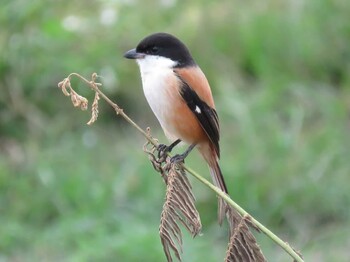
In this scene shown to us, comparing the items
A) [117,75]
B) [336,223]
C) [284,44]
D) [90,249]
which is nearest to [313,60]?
[284,44]

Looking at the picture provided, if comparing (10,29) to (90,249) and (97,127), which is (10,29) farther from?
(90,249)

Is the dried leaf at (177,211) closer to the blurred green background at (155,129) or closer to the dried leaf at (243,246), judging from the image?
the dried leaf at (243,246)

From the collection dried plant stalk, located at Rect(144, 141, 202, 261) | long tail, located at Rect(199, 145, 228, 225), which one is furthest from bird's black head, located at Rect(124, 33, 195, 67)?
dried plant stalk, located at Rect(144, 141, 202, 261)

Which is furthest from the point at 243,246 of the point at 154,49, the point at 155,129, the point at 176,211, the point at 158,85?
the point at 155,129

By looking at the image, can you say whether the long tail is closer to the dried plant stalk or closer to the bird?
the bird

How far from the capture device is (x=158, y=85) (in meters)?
3.53

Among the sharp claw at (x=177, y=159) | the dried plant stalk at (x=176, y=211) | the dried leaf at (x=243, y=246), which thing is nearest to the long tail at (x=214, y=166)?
the sharp claw at (x=177, y=159)

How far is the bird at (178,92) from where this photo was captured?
11.6 ft

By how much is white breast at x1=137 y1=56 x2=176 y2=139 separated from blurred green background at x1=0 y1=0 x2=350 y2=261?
135cm

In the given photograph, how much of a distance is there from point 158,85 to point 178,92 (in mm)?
102

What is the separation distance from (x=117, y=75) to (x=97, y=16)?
2.11ft

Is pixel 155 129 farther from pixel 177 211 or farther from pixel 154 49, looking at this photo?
pixel 177 211

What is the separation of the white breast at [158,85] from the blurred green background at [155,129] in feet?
4.44

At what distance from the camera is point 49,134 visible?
20.5 feet
